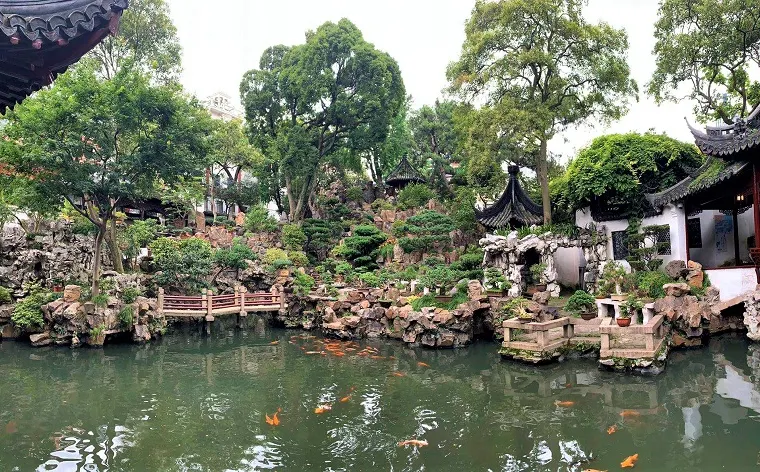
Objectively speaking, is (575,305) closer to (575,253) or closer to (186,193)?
(575,253)

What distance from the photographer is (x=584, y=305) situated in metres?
14.2

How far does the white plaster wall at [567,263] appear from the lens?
2038 centimetres

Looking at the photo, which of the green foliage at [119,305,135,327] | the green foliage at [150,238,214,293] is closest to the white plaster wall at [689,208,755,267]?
the green foliage at [150,238,214,293]

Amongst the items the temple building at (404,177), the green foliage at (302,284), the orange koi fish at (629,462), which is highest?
the temple building at (404,177)

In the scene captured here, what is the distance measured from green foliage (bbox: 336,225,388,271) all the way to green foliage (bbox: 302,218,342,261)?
210cm

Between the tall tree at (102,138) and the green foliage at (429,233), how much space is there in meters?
9.35

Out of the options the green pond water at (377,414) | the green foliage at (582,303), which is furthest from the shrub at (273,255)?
the green foliage at (582,303)

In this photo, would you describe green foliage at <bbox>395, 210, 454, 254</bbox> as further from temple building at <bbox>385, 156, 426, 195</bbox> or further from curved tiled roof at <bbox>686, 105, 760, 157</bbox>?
curved tiled roof at <bbox>686, 105, 760, 157</bbox>

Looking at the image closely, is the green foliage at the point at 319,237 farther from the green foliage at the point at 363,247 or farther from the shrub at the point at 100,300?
the shrub at the point at 100,300

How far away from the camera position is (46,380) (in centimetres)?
1176

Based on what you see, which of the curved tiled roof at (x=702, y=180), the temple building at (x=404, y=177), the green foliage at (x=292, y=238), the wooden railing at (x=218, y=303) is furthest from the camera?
the temple building at (x=404, y=177)

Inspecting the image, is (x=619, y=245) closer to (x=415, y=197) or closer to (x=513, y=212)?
(x=513, y=212)

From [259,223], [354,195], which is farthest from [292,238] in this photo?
[354,195]

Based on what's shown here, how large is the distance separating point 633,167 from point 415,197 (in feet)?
43.8
